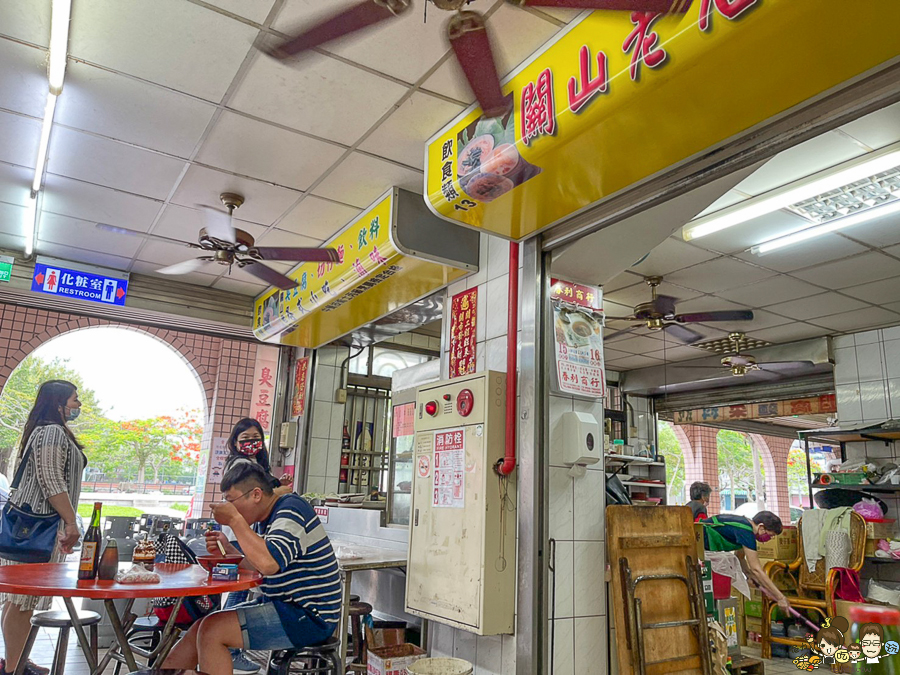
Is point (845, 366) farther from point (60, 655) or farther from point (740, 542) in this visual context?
point (60, 655)

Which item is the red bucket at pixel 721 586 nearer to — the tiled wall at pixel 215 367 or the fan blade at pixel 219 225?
the fan blade at pixel 219 225

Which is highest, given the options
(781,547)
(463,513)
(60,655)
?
(463,513)

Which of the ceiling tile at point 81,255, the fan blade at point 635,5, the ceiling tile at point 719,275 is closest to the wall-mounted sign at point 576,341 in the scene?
the fan blade at point 635,5

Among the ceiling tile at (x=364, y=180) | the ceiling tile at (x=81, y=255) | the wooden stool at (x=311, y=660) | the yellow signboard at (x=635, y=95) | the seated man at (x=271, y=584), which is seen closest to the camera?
the yellow signboard at (x=635, y=95)

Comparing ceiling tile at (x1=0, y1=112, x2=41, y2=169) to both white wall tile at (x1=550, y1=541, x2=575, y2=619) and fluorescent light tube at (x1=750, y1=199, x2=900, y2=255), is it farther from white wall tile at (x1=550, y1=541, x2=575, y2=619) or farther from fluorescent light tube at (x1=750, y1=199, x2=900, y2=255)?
fluorescent light tube at (x1=750, y1=199, x2=900, y2=255)

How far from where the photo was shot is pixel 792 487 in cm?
1923

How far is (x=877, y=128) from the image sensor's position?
146 inches

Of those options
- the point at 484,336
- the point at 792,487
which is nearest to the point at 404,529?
the point at 484,336

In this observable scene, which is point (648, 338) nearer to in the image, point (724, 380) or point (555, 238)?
point (724, 380)

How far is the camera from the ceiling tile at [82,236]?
5.64 metres

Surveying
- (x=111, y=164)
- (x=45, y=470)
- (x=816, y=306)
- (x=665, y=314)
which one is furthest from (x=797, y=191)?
(x=45, y=470)

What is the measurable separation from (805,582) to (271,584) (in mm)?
6004

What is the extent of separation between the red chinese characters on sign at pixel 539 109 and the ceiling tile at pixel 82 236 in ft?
14.1

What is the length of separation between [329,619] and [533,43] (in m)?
2.92
